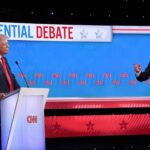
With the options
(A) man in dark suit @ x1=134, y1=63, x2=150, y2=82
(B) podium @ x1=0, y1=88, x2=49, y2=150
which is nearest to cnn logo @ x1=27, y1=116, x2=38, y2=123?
(B) podium @ x1=0, y1=88, x2=49, y2=150

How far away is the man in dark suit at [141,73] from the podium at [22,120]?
223 centimetres

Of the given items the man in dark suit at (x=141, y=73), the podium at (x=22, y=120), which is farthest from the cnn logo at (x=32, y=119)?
the man in dark suit at (x=141, y=73)

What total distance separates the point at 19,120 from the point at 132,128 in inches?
102

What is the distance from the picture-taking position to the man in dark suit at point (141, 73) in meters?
4.86

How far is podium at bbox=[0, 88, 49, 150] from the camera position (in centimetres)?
269

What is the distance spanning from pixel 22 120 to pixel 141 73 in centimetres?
245

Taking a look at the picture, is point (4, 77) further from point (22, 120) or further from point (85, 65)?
point (85, 65)

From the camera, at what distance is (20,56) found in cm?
476

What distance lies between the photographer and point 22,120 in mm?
2742

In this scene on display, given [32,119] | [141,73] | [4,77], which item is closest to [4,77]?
[4,77]

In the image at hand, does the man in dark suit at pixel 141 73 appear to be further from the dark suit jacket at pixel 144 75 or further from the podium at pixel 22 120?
the podium at pixel 22 120

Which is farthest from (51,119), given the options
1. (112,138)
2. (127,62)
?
(127,62)

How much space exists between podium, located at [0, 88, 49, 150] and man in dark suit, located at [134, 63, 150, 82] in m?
2.23

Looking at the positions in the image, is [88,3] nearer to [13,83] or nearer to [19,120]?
[13,83]
